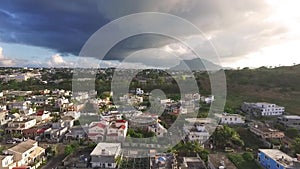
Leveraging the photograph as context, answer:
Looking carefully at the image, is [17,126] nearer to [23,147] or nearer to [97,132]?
[23,147]

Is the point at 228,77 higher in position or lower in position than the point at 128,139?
higher

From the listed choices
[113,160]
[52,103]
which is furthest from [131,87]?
[113,160]

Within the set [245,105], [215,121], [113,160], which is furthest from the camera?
[245,105]

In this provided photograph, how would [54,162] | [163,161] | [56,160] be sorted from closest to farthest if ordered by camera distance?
[163,161]
[54,162]
[56,160]

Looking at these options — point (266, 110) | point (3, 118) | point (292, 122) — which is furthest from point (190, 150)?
point (3, 118)

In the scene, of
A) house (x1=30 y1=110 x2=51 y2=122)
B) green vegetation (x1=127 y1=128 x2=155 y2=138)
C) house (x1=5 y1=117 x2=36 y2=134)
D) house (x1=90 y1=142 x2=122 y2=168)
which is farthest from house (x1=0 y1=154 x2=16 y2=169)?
house (x1=30 y1=110 x2=51 y2=122)

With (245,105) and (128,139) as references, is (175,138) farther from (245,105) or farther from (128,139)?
(245,105)

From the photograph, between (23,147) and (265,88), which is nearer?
(23,147)
